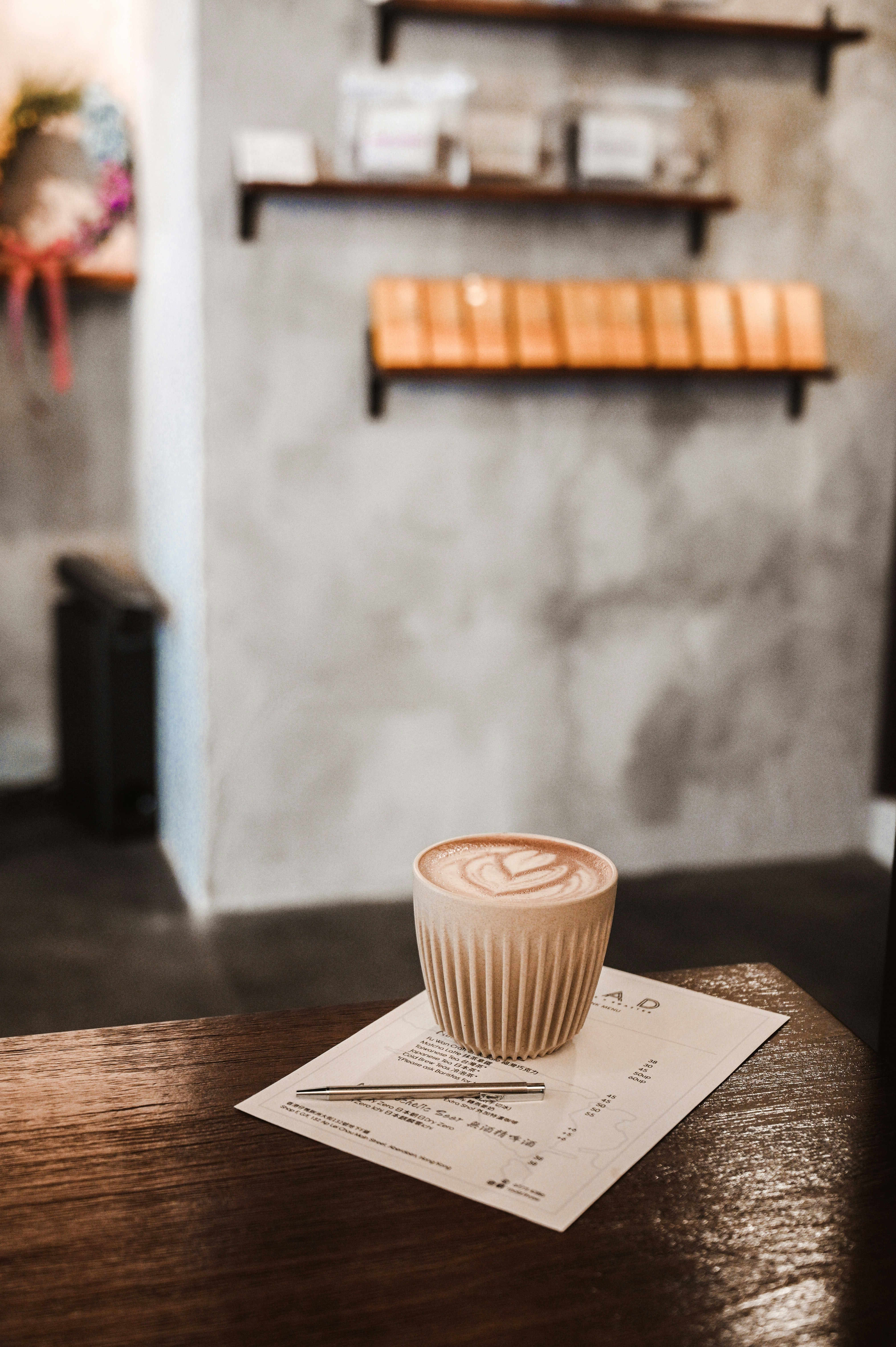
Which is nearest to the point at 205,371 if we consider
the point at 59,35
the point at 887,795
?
the point at 59,35

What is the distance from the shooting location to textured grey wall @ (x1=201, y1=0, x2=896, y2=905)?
2662mm

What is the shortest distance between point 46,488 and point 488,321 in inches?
64.4

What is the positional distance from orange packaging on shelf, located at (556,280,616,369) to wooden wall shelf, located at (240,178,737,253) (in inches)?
7.8

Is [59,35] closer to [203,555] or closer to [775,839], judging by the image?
[203,555]

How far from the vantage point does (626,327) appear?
9.18 feet

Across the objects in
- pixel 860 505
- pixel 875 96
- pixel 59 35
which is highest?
pixel 59 35

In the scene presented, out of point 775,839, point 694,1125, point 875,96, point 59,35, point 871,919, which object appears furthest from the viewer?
point 59,35

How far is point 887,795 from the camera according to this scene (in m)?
3.24

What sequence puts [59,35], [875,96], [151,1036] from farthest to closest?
[59,35] < [875,96] < [151,1036]

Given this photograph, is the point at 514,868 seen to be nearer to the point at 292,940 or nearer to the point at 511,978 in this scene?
the point at 511,978

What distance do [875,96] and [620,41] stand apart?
0.68 metres

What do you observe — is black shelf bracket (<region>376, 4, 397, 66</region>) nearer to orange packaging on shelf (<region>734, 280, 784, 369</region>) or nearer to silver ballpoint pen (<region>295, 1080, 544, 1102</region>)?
orange packaging on shelf (<region>734, 280, 784, 369</region>)

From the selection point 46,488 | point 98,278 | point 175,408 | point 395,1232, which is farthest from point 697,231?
point 395,1232

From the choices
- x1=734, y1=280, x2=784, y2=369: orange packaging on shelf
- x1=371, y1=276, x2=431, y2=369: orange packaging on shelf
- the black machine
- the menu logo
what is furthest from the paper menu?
the black machine
